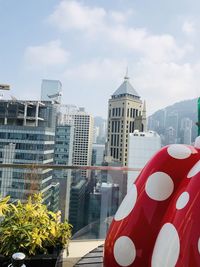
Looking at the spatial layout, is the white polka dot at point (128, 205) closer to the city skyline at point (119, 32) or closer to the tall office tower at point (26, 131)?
the city skyline at point (119, 32)

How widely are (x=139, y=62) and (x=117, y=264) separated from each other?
1176cm

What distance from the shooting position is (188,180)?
93 cm

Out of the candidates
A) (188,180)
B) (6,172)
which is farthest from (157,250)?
(6,172)

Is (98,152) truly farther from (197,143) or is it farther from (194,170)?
(194,170)

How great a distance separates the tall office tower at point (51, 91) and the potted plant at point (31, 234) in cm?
6122

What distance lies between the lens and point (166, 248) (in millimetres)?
823

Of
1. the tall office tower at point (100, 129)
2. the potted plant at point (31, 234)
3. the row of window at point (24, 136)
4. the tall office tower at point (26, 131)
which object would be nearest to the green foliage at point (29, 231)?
the potted plant at point (31, 234)

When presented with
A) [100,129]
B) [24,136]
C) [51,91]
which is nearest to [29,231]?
[24,136]

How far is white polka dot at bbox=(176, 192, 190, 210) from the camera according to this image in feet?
2.84

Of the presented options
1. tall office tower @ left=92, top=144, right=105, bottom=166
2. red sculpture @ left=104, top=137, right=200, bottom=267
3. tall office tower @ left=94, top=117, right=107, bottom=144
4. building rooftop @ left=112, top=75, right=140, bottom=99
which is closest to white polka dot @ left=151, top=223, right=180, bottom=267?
red sculpture @ left=104, top=137, right=200, bottom=267

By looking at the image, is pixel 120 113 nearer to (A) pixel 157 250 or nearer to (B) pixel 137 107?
(B) pixel 137 107

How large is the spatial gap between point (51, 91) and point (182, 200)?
222ft

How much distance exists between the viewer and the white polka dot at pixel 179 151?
1004 millimetres

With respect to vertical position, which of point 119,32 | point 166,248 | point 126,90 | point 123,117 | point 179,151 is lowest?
point 166,248
